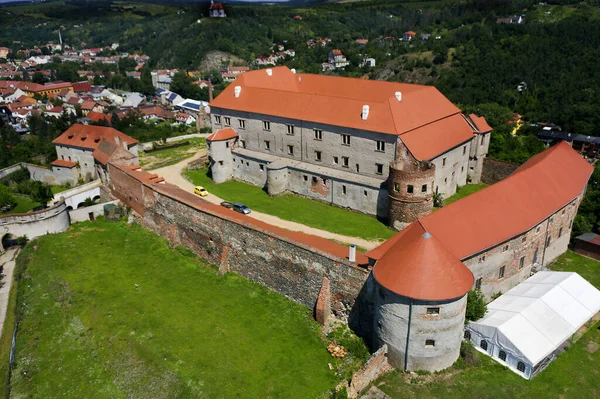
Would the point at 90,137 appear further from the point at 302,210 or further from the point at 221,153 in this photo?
the point at 302,210

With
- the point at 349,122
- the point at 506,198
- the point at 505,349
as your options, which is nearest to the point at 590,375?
the point at 505,349

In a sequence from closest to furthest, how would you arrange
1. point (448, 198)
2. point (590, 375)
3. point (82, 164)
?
point (590, 375)
point (448, 198)
point (82, 164)

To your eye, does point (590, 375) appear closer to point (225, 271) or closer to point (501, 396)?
point (501, 396)

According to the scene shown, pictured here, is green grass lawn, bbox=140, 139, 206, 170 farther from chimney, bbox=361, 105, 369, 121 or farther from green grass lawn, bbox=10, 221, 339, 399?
chimney, bbox=361, 105, 369, 121

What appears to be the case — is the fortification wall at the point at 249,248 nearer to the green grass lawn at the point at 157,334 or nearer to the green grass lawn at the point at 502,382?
the green grass lawn at the point at 157,334

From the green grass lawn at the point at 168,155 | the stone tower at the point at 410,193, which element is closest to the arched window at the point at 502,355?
the stone tower at the point at 410,193
